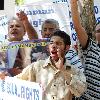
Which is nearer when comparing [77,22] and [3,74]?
[77,22]

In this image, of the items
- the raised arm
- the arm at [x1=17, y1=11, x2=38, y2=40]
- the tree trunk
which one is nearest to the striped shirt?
the raised arm

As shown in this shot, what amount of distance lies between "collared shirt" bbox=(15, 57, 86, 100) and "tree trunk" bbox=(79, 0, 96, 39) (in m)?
0.47

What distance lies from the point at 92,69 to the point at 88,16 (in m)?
0.55

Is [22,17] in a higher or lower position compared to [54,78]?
higher

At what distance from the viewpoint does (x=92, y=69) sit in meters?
2.80

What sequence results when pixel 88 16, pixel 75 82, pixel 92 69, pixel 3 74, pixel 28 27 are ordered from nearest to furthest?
pixel 75 82, pixel 92 69, pixel 88 16, pixel 3 74, pixel 28 27

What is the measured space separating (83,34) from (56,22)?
487 mm

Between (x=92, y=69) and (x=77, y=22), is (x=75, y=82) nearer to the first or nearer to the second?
(x=92, y=69)

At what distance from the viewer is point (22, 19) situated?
3.29m

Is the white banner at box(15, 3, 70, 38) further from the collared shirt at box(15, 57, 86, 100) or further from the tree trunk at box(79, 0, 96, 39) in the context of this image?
the collared shirt at box(15, 57, 86, 100)

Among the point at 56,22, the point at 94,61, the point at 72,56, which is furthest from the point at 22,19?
the point at 94,61

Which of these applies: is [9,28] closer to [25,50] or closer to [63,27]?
[25,50]

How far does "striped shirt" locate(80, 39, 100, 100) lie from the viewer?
2.79 meters

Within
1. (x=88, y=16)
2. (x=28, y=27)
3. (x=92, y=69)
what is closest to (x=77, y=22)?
(x=88, y=16)
